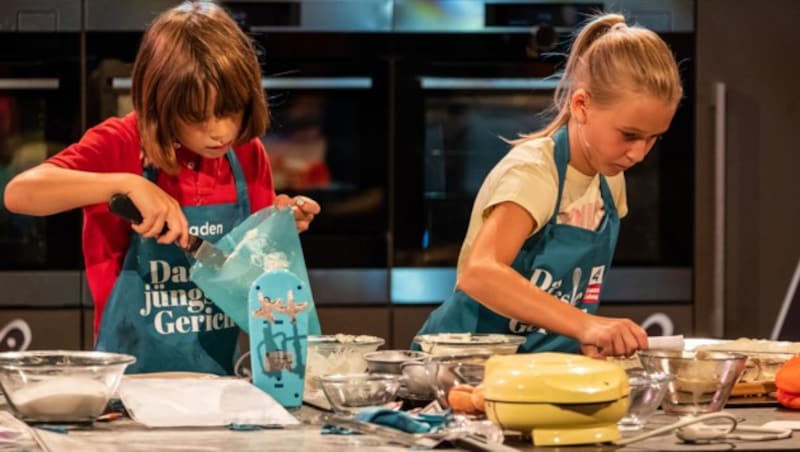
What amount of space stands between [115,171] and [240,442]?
79cm

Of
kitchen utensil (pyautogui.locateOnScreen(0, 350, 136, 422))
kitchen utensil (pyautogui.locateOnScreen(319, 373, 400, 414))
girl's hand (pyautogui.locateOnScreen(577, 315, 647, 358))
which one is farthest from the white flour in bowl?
girl's hand (pyautogui.locateOnScreen(577, 315, 647, 358))

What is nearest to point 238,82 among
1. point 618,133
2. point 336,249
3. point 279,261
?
point 279,261

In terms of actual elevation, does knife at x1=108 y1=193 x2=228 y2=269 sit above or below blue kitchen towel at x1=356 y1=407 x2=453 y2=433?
above

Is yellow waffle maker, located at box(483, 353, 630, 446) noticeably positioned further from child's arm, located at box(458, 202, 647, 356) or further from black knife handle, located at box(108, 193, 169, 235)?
black knife handle, located at box(108, 193, 169, 235)

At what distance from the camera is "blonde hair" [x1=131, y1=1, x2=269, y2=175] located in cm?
183

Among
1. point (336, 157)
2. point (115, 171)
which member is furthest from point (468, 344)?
point (336, 157)

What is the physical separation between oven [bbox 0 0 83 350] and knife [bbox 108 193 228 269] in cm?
135

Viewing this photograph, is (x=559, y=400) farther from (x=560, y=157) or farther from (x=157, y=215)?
(x=560, y=157)

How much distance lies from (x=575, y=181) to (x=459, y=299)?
260mm

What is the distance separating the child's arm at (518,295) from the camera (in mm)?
1665

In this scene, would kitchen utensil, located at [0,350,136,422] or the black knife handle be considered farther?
the black knife handle

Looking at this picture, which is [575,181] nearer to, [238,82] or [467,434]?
[238,82]

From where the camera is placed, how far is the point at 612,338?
65.3 inches

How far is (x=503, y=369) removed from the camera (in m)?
1.27
